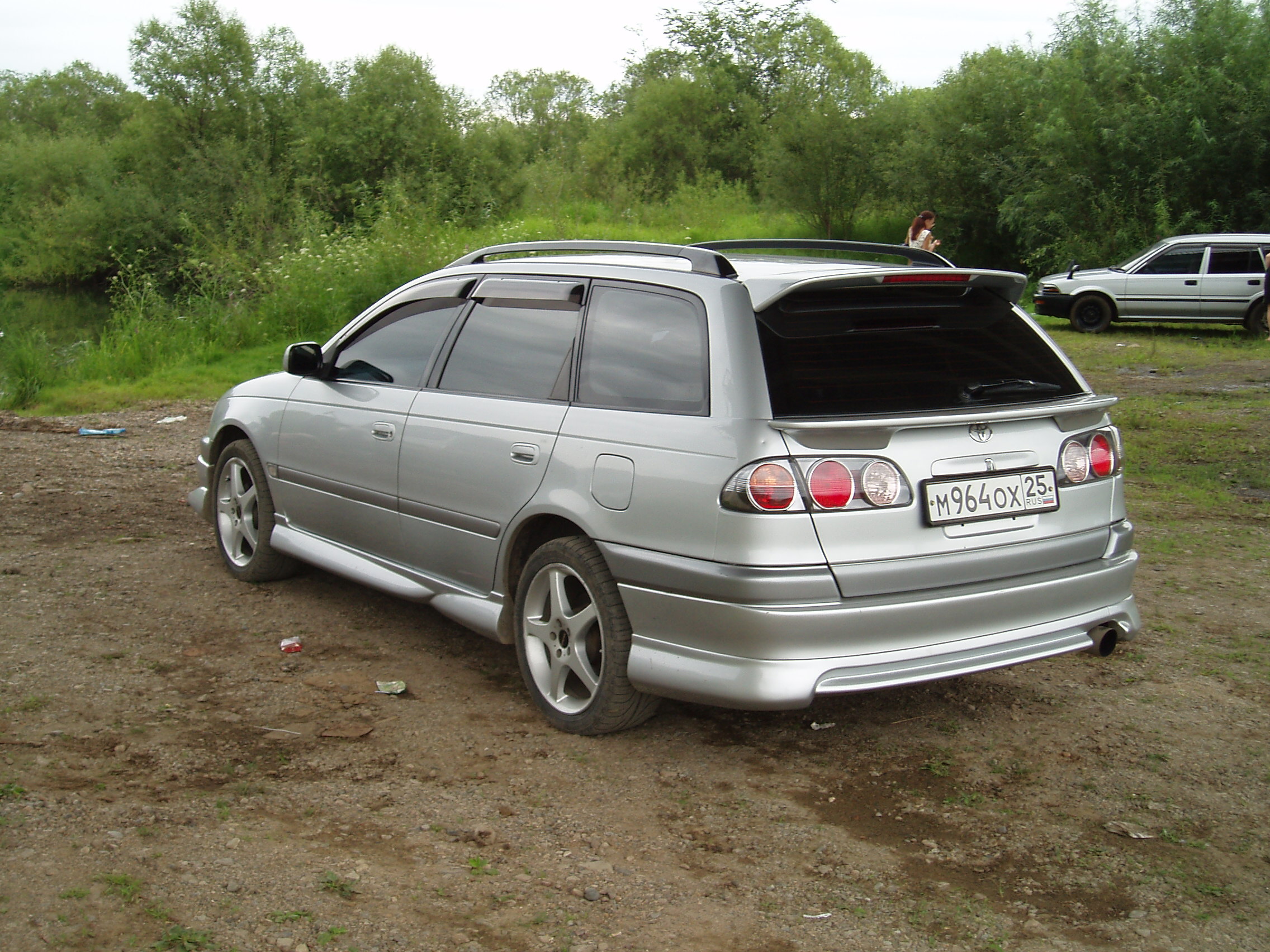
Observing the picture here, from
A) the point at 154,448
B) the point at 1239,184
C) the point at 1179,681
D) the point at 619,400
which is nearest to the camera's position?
the point at 619,400

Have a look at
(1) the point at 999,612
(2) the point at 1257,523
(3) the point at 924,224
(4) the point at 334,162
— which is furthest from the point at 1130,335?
(4) the point at 334,162

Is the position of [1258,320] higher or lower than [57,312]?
higher

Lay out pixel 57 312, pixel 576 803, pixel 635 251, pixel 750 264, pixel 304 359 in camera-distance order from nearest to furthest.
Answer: pixel 576 803
pixel 750 264
pixel 635 251
pixel 304 359
pixel 57 312

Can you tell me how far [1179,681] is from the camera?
461 cm

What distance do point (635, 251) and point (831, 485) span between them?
4.69 ft

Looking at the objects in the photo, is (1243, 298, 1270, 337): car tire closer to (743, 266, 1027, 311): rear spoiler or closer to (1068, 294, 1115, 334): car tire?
(1068, 294, 1115, 334): car tire

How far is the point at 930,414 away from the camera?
357 centimetres

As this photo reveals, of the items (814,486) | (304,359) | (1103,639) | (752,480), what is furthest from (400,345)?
(1103,639)

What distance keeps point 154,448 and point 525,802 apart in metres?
8.27

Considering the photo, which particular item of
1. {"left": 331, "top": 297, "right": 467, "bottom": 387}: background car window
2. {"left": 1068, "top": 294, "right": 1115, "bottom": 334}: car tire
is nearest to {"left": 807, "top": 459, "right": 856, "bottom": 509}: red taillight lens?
{"left": 331, "top": 297, "right": 467, "bottom": 387}: background car window

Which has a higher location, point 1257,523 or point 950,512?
point 950,512

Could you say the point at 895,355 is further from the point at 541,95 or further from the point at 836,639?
the point at 541,95

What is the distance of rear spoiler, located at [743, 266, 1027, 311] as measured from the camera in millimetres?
3609

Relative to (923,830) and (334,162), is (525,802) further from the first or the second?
(334,162)
